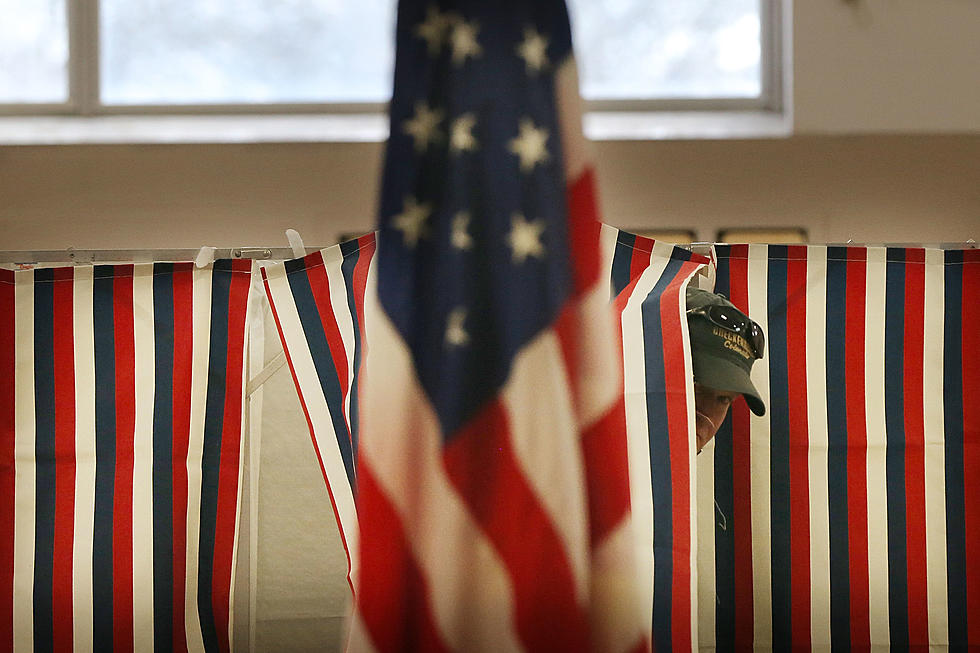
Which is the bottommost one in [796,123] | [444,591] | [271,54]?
[444,591]

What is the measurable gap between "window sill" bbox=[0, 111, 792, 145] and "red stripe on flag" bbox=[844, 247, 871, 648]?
4.24 ft

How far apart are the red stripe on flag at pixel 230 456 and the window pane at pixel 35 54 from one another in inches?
83.3

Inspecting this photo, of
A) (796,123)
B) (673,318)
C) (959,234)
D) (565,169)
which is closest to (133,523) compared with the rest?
(673,318)

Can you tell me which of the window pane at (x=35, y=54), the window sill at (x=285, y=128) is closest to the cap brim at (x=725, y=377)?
the window sill at (x=285, y=128)

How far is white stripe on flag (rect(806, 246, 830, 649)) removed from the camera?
1.81 metres

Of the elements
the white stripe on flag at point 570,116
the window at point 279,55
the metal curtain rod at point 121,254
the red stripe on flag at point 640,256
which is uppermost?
the window at point 279,55

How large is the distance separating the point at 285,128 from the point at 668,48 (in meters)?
1.57

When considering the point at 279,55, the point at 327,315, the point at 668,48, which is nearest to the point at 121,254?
the point at 327,315

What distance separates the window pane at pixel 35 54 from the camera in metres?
3.32

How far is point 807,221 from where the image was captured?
2.97 m

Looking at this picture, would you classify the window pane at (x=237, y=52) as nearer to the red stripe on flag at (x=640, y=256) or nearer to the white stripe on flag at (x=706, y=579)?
the red stripe on flag at (x=640, y=256)

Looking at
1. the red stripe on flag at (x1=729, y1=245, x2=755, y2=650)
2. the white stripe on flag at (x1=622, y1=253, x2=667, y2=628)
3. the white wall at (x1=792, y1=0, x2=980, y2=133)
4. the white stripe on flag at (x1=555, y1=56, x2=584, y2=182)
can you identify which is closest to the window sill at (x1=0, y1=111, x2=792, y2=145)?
the white wall at (x1=792, y1=0, x2=980, y2=133)

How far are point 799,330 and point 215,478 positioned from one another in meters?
1.31

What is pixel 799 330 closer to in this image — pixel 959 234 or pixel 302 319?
pixel 302 319
